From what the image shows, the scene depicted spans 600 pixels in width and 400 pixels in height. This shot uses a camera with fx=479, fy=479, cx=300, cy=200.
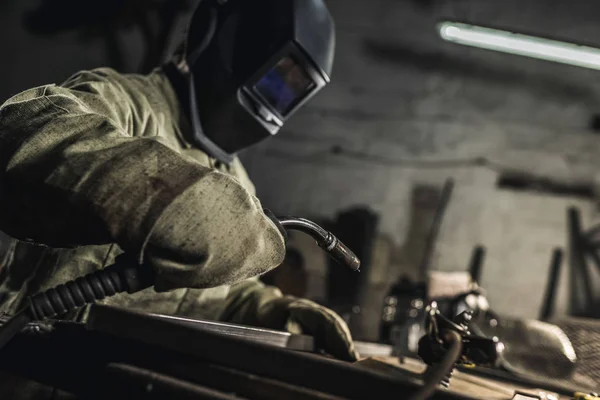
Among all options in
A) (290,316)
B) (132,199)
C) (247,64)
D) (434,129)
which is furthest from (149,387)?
(434,129)

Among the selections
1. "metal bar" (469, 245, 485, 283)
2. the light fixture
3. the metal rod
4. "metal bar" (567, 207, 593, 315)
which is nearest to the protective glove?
the light fixture

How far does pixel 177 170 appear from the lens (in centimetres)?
83

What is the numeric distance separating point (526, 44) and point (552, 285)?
326 cm

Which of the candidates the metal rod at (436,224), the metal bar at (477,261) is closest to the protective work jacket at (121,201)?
the metal rod at (436,224)

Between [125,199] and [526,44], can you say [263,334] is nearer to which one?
[125,199]

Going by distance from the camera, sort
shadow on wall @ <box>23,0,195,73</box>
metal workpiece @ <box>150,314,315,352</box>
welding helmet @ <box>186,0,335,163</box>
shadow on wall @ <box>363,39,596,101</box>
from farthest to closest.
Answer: shadow on wall @ <box>363,39,596,101</box> → shadow on wall @ <box>23,0,195,73</box> → welding helmet @ <box>186,0,335,163</box> → metal workpiece @ <box>150,314,315,352</box>

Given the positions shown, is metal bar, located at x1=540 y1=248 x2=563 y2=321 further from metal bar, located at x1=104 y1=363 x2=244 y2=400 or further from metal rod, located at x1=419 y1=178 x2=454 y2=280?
metal bar, located at x1=104 y1=363 x2=244 y2=400

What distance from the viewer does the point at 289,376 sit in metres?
0.70

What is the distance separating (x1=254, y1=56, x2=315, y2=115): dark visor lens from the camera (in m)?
1.88

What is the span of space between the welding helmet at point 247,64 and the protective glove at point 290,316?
59 cm

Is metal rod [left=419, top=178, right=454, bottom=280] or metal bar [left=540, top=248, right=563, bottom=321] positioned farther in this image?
metal rod [left=419, top=178, right=454, bottom=280]

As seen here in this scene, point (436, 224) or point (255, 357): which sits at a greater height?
point (436, 224)

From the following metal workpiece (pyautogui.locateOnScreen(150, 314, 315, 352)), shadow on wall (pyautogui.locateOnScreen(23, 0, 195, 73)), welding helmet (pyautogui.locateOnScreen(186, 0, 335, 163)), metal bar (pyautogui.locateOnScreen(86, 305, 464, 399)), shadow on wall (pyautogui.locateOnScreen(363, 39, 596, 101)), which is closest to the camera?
metal bar (pyautogui.locateOnScreen(86, 305, 464, 399))

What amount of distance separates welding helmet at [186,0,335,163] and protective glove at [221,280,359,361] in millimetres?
593
